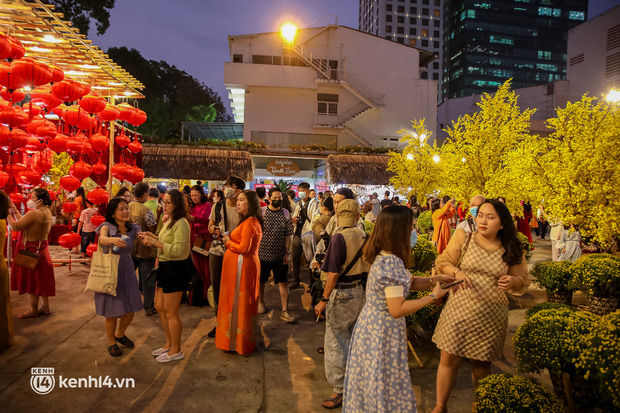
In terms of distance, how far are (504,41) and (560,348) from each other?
10530cm

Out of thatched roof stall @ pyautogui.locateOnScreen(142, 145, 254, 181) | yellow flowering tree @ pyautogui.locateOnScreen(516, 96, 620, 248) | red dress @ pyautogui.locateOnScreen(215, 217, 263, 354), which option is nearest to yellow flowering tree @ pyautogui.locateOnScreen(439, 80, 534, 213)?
yellow flowering tree @ pyautogui.locateOnScreen(516, 96, 620, 248)

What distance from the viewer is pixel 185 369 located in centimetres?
429

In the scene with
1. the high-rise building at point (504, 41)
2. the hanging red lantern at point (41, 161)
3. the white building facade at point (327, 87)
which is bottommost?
the hanging red lantern at point (41, 161)

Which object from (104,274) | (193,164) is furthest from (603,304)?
(193,164)

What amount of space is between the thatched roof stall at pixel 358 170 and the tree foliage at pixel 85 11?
15664mm

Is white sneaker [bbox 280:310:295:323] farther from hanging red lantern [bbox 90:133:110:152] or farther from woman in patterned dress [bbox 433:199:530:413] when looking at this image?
hanging red lantern [bbox 90:133:110:152]

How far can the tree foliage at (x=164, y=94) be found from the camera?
35.4m

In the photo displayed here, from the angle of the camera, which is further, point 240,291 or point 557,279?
point 557,279

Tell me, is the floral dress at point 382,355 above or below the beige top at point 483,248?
below

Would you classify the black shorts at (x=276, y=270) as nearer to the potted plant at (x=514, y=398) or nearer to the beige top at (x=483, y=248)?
the beige top at (x=483, y=248)

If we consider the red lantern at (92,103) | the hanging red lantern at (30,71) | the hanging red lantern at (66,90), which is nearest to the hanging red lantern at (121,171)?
the red lantern at (92,103)

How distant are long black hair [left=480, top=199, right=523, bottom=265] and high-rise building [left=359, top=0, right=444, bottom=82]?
302 ft

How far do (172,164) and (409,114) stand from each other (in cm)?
1802

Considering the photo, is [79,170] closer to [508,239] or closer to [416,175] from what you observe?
[508,239]
